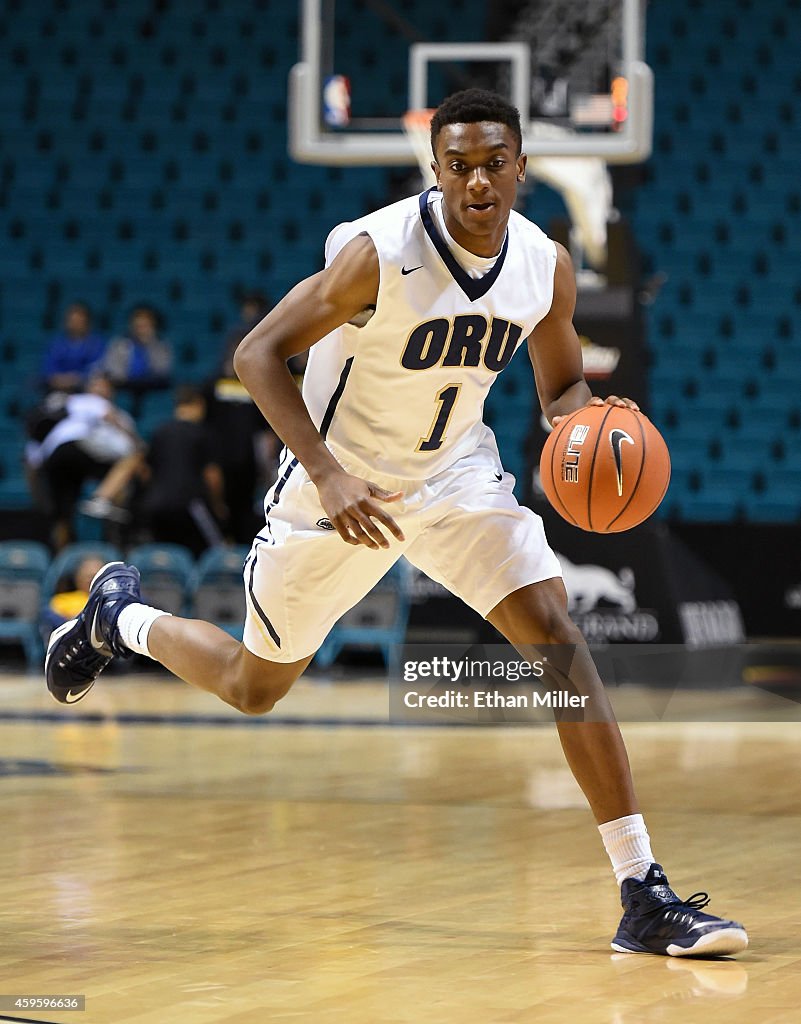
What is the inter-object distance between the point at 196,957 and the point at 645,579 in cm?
682

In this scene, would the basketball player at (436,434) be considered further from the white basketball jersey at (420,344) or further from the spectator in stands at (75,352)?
the spectator in stands at (75,352)

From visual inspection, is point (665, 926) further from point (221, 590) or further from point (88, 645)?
point (221, 590)

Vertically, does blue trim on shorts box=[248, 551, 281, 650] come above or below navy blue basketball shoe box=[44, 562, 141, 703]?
above

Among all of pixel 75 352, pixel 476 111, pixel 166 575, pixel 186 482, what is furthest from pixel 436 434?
pixel 75 352

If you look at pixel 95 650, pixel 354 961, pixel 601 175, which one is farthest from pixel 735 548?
pixel 354 961

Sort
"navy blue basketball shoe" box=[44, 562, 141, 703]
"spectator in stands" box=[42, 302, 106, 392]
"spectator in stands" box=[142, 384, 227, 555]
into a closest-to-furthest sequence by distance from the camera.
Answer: "navy blue basketball shoe" box=[44, 562, 141, 703]
"spectator in stands" box=[142, 384, 227, 555]
"spectator in stands" box=[42, 302, 106, 392]

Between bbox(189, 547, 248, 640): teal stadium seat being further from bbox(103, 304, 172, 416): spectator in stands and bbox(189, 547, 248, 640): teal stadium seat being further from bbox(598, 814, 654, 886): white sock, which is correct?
bbox(598, 814, 654, 886): white sock

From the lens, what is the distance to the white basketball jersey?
13.4 ft

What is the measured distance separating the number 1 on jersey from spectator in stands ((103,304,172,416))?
30.9 ft

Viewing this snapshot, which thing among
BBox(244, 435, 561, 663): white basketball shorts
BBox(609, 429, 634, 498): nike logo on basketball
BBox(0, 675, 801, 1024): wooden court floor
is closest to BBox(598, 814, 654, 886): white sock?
BBox(0, 675, 801, 1024): wooden court floor

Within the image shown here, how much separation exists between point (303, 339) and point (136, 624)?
1.35 meters

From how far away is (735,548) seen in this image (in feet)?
41.2

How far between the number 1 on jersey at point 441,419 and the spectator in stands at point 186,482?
8290 mm

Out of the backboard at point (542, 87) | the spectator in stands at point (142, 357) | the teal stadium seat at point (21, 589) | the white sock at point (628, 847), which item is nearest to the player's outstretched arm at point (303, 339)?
the white sock at point (628, 847)
